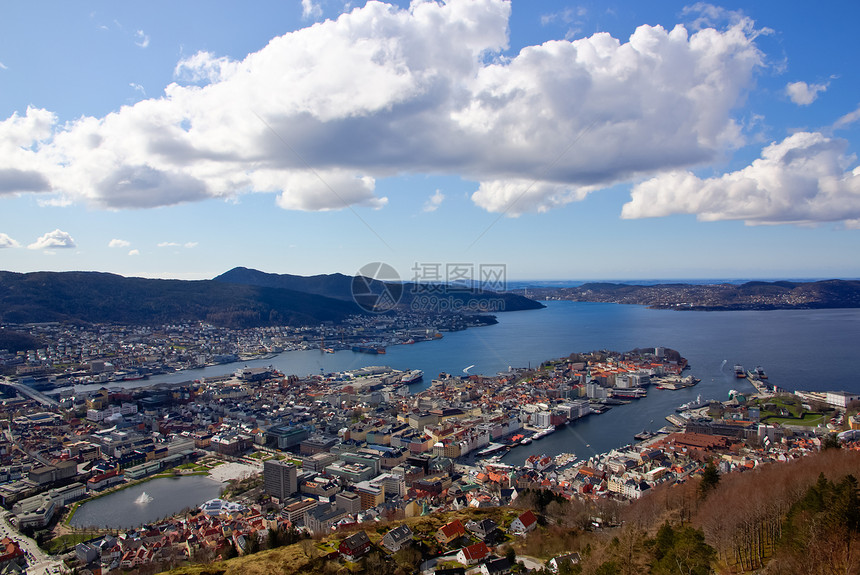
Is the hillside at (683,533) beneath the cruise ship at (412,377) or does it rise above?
above

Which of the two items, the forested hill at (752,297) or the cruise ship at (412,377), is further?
the forested hill at (752,297)

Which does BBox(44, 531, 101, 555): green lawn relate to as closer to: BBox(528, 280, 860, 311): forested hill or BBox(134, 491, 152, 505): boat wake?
BBox(134, 491, 152, 505): boat wake

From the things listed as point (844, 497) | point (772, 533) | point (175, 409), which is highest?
point (844, 497)

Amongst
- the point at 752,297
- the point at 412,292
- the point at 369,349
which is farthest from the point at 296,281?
the point at 752,297

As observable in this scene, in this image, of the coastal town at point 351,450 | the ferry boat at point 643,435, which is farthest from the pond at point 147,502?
the ferry boat at point 643,435

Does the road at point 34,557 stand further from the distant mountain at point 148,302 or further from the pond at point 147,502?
the distant mountain at point 148,302

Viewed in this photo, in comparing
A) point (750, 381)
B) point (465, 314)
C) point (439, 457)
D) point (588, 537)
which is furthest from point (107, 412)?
point (465, 314)

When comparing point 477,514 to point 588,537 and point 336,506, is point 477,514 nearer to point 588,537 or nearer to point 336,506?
point 588,537

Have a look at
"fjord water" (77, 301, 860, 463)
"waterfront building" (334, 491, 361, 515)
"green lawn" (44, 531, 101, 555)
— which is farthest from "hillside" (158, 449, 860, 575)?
"fjord water" (77, 301, 860, 463)
